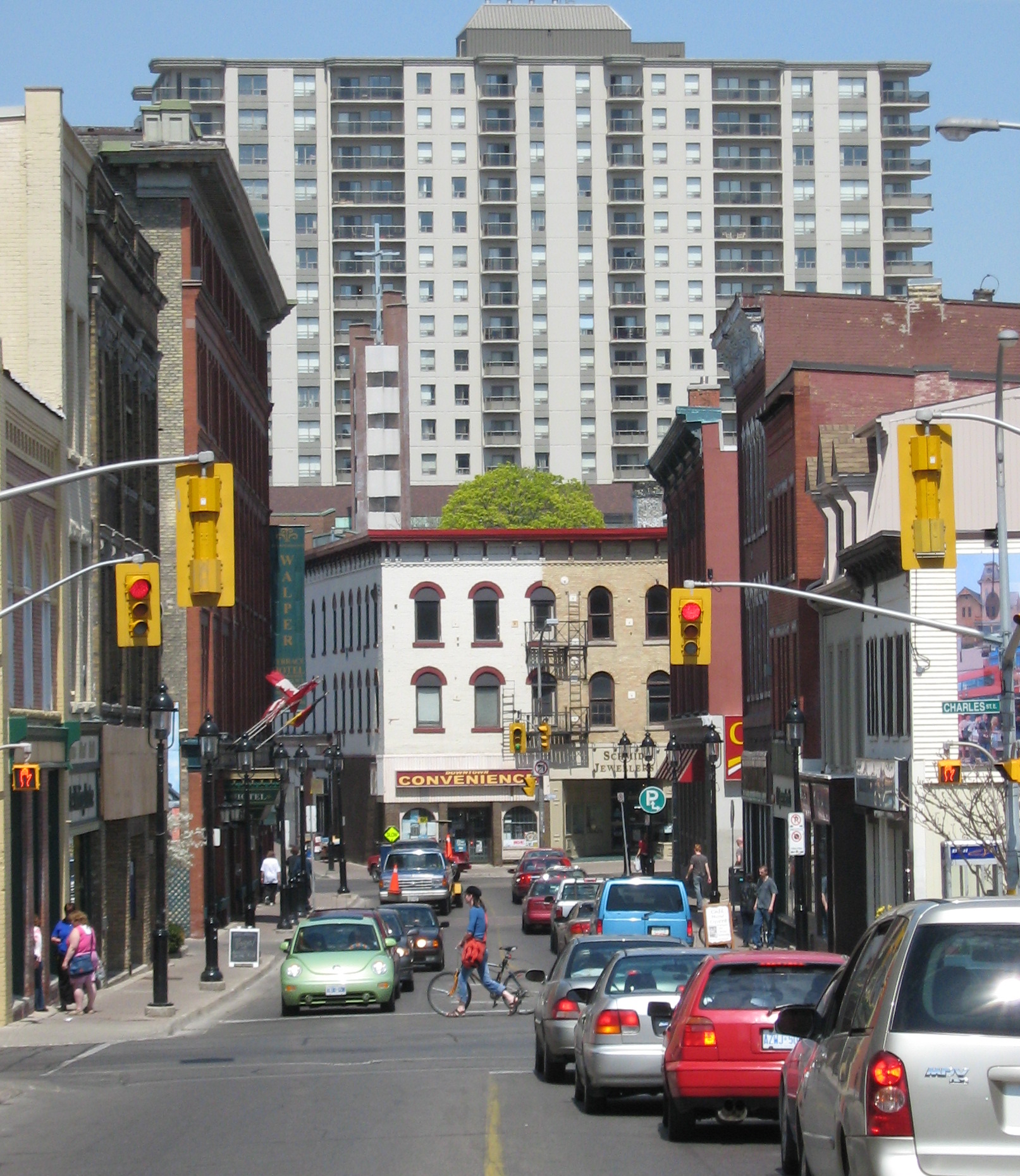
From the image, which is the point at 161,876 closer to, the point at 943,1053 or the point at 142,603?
the point at 142,603

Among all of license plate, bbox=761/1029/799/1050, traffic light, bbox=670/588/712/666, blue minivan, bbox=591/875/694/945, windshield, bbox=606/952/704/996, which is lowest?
blue minivan, bbox=591/875/694/945

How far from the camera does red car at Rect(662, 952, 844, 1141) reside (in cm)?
1554

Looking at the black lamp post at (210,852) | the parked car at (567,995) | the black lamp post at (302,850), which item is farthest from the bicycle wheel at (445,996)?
the black lamp post at (302,850)

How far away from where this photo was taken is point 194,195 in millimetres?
54000

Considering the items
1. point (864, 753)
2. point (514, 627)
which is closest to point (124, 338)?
point (864, 753)

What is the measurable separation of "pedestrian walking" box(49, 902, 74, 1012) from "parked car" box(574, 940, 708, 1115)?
53.0 feet

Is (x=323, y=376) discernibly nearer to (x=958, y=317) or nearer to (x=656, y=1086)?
(x=958, y=317)

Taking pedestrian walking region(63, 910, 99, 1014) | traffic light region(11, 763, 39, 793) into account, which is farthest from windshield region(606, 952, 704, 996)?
pedestrian walking region(63, 910, 99, 1014)

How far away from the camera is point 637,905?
110 feet

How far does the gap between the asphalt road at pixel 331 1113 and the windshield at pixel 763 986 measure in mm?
1126

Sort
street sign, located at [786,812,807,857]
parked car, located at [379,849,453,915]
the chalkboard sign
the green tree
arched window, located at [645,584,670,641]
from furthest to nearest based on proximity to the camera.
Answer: the green tree → arched window, located at [645,584,670,641] → parked car, located at [379,849,453,915] → the chalkboard sign → street sign, located at [786,812,807,857]

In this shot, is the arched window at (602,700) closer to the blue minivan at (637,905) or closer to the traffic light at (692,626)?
the blue minivan at (637,905)

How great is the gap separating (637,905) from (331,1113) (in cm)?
1536

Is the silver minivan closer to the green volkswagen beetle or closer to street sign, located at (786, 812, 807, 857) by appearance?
the green volkswagen beetle
